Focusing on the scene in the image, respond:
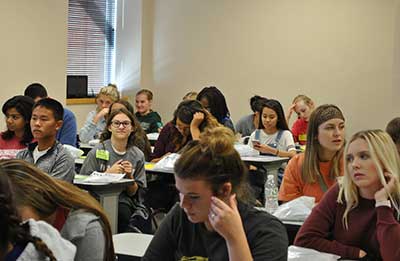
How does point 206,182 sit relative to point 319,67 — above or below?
below

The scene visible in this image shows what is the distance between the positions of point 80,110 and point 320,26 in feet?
11.0

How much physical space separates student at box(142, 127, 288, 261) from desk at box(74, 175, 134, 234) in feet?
7.62

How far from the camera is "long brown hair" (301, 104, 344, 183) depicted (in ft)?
12.0

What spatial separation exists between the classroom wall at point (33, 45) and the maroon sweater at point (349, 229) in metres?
5.25

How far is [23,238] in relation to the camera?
1482 mm

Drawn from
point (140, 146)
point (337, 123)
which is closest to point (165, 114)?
point (140, 146)

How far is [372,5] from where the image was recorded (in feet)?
26.0

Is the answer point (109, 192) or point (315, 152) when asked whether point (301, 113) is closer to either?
point (109, 192)

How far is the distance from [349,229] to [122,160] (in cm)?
245

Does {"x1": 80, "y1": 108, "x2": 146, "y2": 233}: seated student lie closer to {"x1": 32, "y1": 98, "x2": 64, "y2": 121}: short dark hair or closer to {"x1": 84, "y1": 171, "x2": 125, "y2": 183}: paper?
{"x1": 84, "y1": 171, "x2": 125, "y2": 183}: paper

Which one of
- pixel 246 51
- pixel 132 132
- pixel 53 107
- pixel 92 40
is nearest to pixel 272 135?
pixel 132 132

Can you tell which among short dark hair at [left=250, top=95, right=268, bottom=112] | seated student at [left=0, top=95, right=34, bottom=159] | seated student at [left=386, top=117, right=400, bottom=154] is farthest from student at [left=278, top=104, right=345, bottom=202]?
short dark hair at [left=250, top=95, right=268, bottom=112]

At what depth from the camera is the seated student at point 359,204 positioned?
8.61 ft

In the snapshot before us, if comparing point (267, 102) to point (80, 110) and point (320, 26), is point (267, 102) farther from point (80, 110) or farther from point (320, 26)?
point (80, 110)
